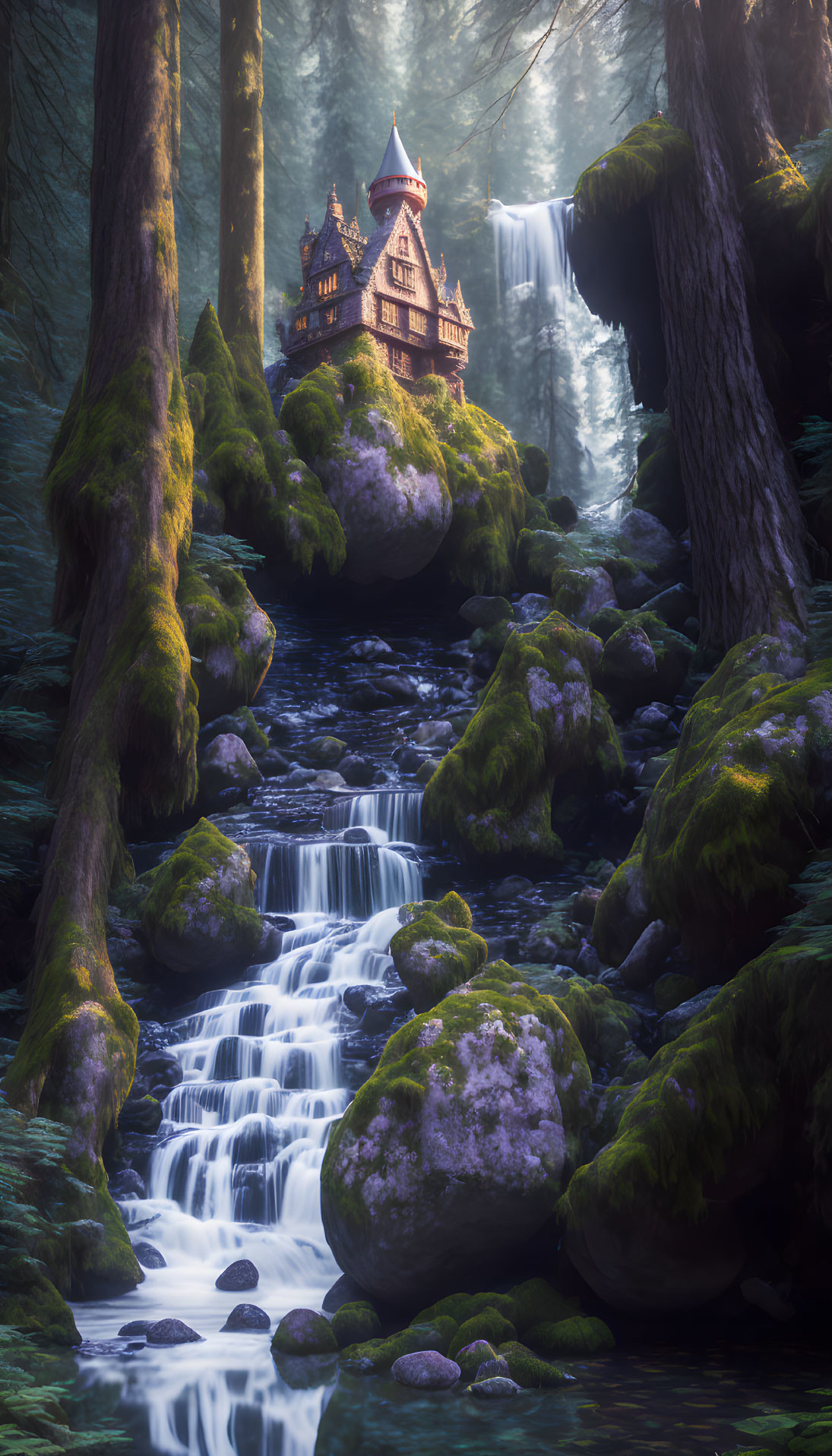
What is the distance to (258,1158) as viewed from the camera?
6531 millimetres

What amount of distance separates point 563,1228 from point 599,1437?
154cm

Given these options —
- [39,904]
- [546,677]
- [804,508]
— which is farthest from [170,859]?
[804,508]

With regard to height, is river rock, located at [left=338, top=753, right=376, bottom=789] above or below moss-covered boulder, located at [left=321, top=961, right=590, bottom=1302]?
above

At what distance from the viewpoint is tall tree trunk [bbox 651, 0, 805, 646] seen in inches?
393

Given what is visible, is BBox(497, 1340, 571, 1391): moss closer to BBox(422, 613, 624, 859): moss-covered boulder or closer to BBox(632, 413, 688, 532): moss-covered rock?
BBox(422, 613, 624, 859): moss-covered boulder

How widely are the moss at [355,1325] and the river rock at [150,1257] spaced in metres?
1.45

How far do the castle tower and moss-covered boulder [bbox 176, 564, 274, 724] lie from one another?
14.3 meters

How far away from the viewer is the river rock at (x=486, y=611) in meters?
16.1

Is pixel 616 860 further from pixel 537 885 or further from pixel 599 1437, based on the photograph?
pixel 599 1437

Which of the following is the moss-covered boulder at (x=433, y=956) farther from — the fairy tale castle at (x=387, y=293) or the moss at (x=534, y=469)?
the fairy tale castle at (x=387, y=293)

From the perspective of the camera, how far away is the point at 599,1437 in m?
3.49

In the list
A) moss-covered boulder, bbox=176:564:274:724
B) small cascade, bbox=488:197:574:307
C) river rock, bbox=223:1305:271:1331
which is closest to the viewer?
river rock, bbox=223:1305:271:1331

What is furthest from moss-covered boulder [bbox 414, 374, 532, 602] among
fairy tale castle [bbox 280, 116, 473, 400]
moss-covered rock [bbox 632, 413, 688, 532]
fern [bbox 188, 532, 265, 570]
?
fern [bbox 188, 532, 265, 570]

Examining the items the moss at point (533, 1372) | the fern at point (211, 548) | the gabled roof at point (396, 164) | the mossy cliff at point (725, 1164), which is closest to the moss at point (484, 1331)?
the moss at point (533, 1372)
